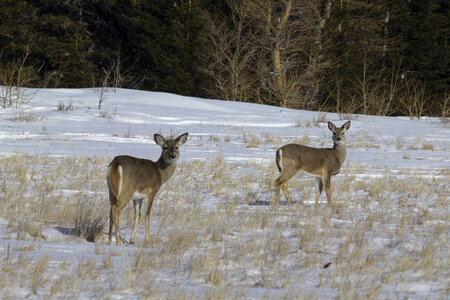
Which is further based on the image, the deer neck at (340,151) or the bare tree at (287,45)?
the bare tree at (287,45)

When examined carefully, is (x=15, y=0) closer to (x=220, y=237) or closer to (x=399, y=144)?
(x=399, y=144)

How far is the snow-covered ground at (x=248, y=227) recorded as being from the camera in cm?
419

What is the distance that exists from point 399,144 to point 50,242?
11893mm

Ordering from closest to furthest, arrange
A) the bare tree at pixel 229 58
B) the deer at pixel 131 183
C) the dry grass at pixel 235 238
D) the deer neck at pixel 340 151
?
the dry grass at pixel 235 238
the deer at pixel 131 183
the deer neck at pixel 340 151
the bare tree at pixel 229 58

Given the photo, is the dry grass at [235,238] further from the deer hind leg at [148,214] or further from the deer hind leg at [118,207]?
the deer hind leg at [118,207]

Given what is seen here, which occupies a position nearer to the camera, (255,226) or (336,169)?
(255,226)

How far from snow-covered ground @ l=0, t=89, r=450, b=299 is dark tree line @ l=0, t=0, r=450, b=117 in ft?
48.7

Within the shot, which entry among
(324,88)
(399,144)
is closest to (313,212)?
(399,144)

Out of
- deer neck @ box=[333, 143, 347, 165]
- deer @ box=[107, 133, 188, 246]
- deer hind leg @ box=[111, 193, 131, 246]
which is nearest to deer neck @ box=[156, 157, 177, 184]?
deer @ box=[107, 133, 188, 246]

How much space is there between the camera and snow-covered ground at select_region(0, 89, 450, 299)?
13.8 ft

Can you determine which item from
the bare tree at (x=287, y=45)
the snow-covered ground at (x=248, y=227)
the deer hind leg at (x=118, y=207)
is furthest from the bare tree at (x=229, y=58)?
the deer hind leg at (x=118, y=207)

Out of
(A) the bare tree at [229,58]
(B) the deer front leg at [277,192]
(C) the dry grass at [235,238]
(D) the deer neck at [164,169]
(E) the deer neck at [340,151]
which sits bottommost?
(C) the dry grass at [235,238]

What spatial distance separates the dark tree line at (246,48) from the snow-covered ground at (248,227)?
1484 cm

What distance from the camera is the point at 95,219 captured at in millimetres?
6207
